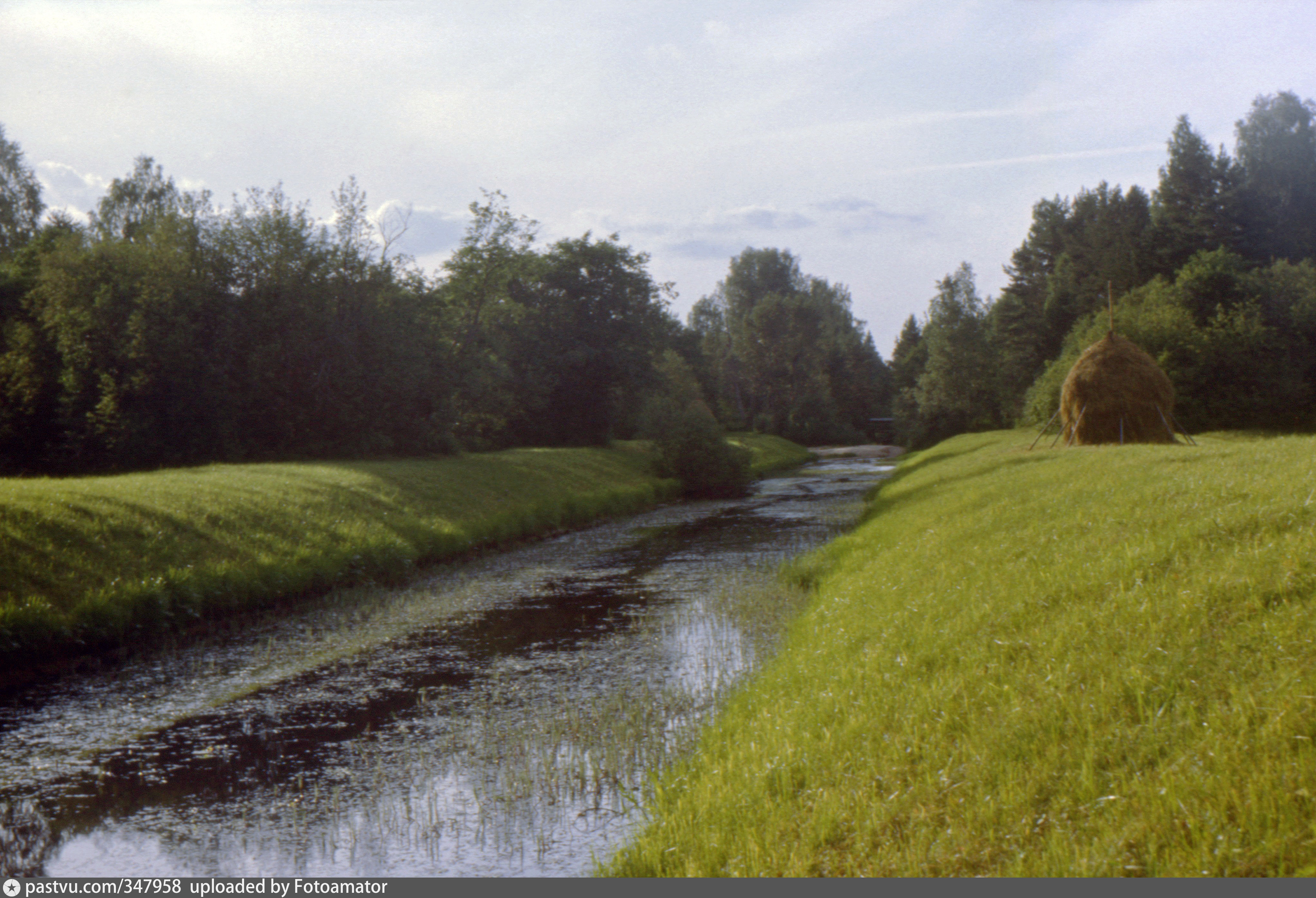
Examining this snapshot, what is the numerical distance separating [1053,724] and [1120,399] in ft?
99.3

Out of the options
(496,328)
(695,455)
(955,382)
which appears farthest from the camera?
(955,382)

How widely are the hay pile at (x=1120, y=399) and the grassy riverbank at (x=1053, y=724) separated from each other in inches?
898

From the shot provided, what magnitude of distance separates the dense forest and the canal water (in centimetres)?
1834

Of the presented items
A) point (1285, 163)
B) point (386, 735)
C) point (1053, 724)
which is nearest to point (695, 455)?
point (386, 735)

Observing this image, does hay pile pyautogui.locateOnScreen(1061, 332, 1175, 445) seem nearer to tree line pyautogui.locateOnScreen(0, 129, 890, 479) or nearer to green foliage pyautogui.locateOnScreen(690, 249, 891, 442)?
tree line pyautogui.locateOnScreen(0, 129, 890, 479)

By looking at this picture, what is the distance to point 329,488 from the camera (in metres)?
24.1

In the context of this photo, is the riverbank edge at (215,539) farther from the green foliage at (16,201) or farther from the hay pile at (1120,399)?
the green foliage at (16,201)

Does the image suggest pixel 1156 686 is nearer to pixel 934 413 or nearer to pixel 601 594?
pixel 601 594

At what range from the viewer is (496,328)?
48562 mm

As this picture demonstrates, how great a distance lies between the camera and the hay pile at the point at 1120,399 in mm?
32344

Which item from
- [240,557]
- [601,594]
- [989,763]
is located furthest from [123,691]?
[989,763]

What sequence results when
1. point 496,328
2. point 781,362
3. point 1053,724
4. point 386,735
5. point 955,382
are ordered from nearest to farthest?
point 1053,724
point 386,735
point 496,328
point 955,382
point 781,362

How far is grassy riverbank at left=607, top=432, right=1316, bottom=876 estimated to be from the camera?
4.84m

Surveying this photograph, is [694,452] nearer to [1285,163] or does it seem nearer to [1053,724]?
[1053,724]
